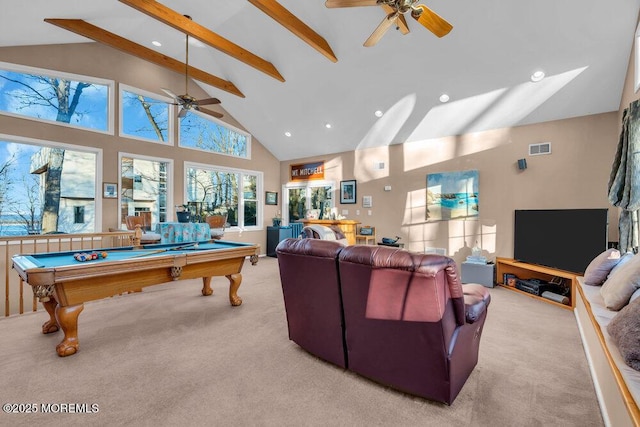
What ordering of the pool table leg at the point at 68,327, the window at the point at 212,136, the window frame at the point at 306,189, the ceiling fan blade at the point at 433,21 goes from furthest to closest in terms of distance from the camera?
the window frame at the point at 306,189, the window at the point at 212,136, the ceiling fan blade at the point at 433,21, the pool table leg at the point at 68,327

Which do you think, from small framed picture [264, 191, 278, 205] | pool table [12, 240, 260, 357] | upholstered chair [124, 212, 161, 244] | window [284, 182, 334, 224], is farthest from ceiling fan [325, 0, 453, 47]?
small framed picture [264, 191, 278, 205]

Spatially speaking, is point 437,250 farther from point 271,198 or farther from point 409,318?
point 271,198

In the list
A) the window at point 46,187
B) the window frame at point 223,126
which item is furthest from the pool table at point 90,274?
the window frame at point 223,126

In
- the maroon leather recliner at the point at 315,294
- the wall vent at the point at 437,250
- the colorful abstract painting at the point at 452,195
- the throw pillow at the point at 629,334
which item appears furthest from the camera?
the wall vent at the point at 437,250

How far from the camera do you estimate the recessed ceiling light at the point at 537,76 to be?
385 cm

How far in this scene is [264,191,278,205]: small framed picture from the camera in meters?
8.00

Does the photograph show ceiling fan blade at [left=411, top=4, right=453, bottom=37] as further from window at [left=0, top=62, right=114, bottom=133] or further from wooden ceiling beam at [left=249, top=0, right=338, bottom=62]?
window at [left=0, top=62, right=114, bottom=133]

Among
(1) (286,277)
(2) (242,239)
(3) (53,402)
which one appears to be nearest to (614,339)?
(1) (286,277)

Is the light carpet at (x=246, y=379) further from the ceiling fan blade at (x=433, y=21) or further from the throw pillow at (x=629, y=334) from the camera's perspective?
the ceiling fan blade at (x=433, y=21)

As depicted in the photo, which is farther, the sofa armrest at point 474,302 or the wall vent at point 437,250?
the wall vent at point 437,250

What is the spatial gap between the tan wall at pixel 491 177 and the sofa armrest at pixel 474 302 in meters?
3.49

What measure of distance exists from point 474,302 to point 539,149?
408cm

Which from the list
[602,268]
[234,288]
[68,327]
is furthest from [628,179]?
[68,327]

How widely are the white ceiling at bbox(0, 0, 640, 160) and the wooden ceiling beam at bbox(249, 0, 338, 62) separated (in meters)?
0.11
